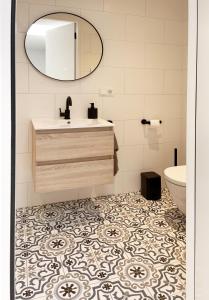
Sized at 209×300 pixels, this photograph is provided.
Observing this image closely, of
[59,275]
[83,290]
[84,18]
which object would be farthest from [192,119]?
[84,18]

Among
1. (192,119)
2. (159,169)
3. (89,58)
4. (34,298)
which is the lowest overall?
(34,298)

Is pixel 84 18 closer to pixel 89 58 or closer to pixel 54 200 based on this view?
pixel 89 58

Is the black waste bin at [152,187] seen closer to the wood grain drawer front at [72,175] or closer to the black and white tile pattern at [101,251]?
the black and white tile pattern at [101,251]

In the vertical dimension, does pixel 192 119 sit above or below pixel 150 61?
below

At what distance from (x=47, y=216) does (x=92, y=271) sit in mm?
953

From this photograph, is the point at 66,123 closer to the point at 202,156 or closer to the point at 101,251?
the point at 101,251

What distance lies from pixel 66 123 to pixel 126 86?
851 mm

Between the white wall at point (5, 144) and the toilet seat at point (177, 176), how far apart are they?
5.77ft

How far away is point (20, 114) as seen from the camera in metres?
2.63

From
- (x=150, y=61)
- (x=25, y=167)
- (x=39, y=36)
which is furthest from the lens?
(x=150, y=61)

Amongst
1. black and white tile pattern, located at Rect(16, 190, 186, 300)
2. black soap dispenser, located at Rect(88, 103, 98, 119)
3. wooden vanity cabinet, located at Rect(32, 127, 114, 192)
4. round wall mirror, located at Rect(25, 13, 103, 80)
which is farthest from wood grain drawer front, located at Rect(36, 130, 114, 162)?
round wall mirror, located at Rect(25, 13, 103, 80)

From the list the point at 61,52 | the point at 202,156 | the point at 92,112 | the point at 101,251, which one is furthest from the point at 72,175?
the point at 202,156

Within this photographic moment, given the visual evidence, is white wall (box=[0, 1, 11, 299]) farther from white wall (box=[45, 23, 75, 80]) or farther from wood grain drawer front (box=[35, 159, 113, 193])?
white wall (box=[45, 23, 75, 80])

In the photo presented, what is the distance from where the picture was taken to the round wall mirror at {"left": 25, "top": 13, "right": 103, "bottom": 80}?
256cm
